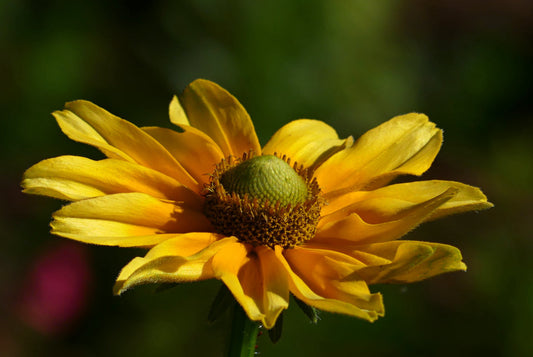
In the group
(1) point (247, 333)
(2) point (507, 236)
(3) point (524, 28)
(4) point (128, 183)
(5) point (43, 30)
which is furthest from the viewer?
(3) point (524, 28)

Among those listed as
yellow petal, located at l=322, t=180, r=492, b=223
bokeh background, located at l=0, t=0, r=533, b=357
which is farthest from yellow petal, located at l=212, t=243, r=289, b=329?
bokeh background, located at l=0, t=0, r=533, b=357

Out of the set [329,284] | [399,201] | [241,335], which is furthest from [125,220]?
[399,201]

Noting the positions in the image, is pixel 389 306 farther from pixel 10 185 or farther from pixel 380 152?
pixel 10 185

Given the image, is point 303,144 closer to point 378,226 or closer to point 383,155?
point 383,155

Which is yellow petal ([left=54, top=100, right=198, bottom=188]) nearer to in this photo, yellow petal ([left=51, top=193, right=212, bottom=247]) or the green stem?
yellow petal ([left=51, top=193, right=212, bottom=247])

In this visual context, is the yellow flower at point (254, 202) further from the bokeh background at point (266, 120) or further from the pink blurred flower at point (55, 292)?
the pink blurred flower at point (55, 292)

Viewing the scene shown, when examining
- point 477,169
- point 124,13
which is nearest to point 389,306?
point 477,169

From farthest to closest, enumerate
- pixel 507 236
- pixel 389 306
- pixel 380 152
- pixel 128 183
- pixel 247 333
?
pixel 507 236 → pixel 389 306 → pixel 380 152 → pixel 128 183 → pixel 247 333
